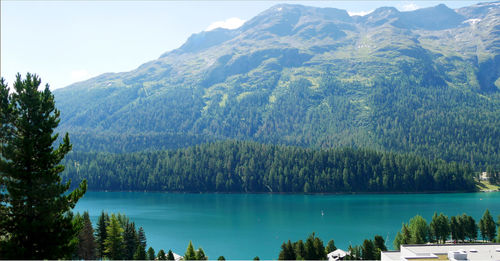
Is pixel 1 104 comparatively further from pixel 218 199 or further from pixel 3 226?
pixel 218 199

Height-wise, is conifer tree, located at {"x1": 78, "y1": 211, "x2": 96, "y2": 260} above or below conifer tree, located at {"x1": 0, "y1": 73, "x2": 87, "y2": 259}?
below

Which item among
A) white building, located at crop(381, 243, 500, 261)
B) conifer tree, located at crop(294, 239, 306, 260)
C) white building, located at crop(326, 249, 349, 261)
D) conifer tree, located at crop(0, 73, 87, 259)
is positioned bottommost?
white building, located at crop(326, 249, 349, 261)

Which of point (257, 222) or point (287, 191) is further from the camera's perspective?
point (287, 191)

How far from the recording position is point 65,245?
24.7 meters

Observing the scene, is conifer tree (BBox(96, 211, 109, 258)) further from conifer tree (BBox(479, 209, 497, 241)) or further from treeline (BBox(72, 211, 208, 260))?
conifer tree (BBox(479, 209, 497, 241))

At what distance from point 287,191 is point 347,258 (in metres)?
124

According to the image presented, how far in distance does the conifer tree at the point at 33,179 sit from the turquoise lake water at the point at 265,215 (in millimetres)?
53946

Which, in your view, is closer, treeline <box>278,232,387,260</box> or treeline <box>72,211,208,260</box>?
treeline <box>72,211,208,260</box>

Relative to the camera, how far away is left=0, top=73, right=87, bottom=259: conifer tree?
78.1 ft

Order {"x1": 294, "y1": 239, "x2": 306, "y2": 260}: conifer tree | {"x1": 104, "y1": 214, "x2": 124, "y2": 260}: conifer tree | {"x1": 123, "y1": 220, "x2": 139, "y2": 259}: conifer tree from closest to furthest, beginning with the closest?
1. {"x1": 104, "y1": 214, "x2": 124, "y2": 260}: conifer tree
2. {"x1": 294, "y1": 239, "x2": 306, "y2": 260}: conifer tree
3. {"x1": 123, "y1": 220, "x2": 139, "y2": 259}: conifer tree

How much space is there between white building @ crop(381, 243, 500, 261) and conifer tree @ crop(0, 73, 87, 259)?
2962 cm

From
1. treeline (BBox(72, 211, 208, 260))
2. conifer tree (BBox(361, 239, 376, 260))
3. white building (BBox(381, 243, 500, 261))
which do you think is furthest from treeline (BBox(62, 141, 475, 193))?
white building (BBox(381, 243, 500, 261))

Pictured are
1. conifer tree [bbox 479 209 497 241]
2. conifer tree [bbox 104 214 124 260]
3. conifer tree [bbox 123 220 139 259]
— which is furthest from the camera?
conifer tree [bbox 479 209 497 241]

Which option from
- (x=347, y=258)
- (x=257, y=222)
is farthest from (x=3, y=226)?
(x=257, y=222)
